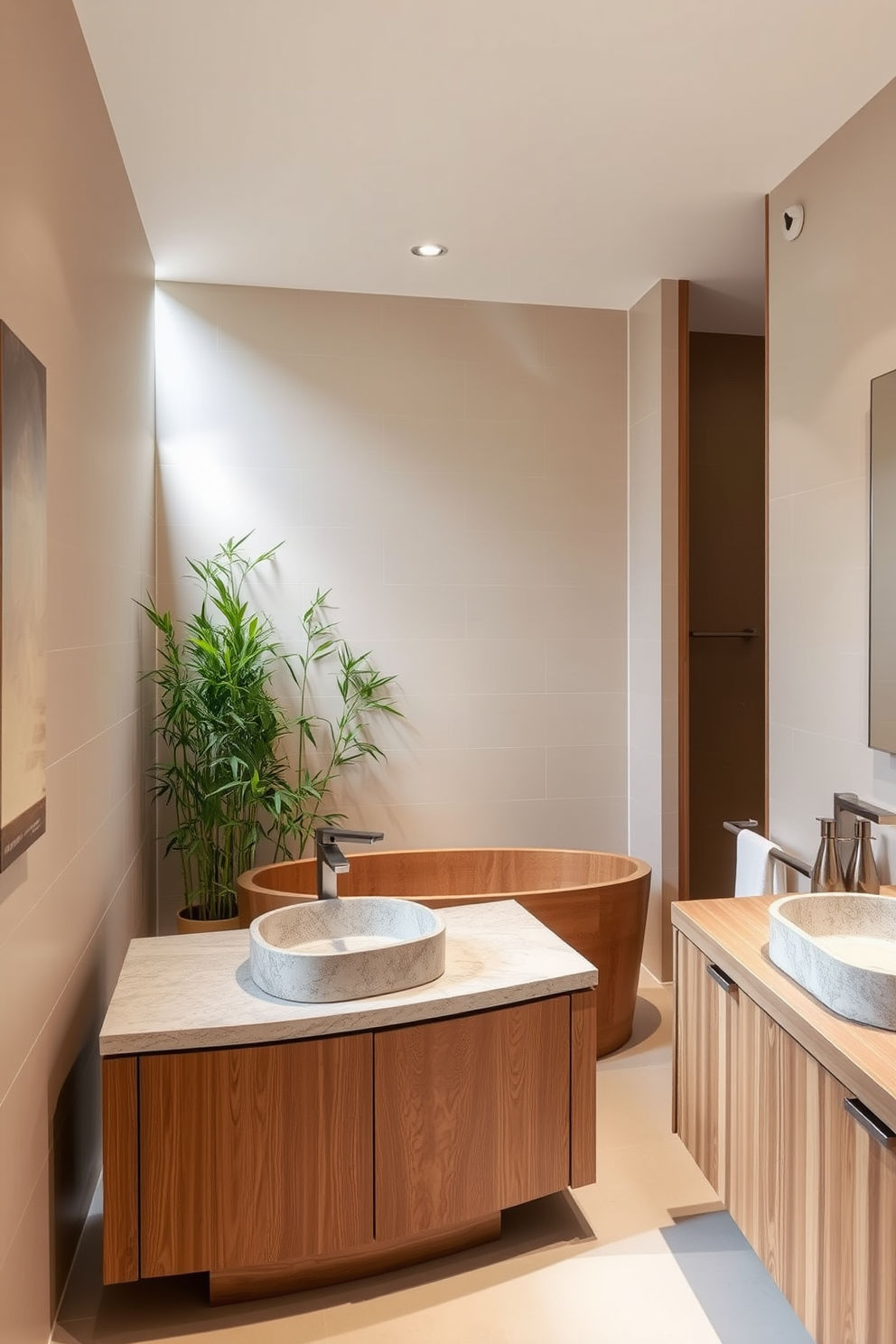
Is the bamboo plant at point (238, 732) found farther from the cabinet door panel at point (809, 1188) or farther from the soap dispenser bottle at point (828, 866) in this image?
the cabinet door panel at point (809, 1188)

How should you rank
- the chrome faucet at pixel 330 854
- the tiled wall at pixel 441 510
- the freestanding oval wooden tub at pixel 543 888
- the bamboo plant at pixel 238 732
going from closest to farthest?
the chrome faucet at pixel 330 854
the freestanding oval wooden tub at pixel 543 888
the bamboo plant at pixel 238 732
the tiled wall at pixel 441 510

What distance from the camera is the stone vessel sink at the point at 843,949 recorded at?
5.44ft

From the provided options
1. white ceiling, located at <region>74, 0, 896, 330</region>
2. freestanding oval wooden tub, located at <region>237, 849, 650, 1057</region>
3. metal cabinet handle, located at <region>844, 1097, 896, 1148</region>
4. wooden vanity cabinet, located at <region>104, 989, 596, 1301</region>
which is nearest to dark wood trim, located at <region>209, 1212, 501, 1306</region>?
wooden vanity cabinet, located at <region>104, 989, 596, 1301</region>

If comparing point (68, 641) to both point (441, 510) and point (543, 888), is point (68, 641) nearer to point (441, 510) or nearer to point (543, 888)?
point (441, 510)

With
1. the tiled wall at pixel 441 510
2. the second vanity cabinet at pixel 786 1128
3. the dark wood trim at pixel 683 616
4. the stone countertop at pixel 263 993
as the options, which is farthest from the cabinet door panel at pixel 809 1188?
the tiled wall at pixel 441 510

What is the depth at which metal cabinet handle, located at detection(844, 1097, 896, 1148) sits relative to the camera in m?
1.48

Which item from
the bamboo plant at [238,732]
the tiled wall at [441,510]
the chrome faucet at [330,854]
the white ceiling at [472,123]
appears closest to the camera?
the white ceiling at [472,123]

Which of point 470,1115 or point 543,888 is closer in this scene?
point 470,1115

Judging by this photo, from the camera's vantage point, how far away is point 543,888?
12.4 feet

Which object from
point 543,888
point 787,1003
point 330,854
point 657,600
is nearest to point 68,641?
point 330,854

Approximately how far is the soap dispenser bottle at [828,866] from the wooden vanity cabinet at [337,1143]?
643 mm

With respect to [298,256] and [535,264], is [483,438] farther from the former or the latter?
[298,256]

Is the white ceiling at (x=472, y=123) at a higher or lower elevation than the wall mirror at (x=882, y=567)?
higher

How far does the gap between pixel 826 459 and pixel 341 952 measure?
1.84 metres
